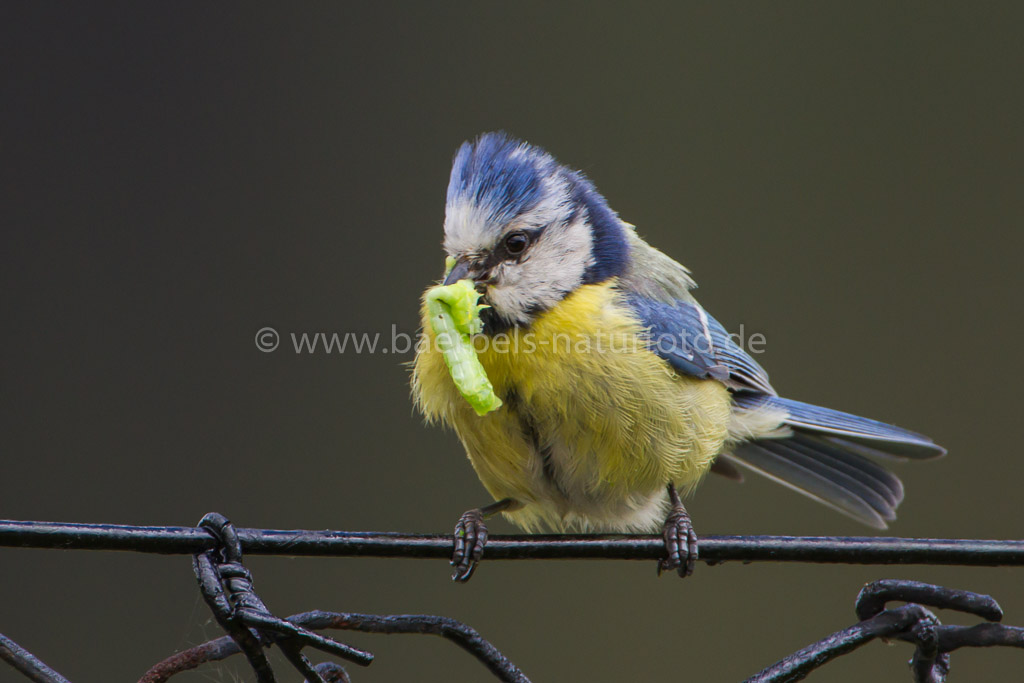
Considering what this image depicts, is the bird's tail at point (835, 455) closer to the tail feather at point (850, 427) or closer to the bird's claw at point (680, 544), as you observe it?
the tail feather at point (850, 427)

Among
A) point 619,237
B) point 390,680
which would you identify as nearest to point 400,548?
point 619,237

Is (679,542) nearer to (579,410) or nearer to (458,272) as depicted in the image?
(579,410)

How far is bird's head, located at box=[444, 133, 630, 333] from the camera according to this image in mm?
1282

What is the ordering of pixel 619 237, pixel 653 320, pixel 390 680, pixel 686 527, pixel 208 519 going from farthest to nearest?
pixel 390 680
pixel 619 237
pixel 653 320
pixel 686 527
pixel 208 519

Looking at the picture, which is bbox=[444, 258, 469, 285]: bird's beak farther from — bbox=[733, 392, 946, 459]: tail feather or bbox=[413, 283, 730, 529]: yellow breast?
bbox=[733, 392, 946, 459]: tail feather

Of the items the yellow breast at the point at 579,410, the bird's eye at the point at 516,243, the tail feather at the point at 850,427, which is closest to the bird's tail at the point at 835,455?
the tail feather at the point at 850,427

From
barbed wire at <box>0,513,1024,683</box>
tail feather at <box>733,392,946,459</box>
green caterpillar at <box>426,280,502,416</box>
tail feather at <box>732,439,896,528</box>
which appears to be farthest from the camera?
tail feather at <box>732,439,896,528</box>

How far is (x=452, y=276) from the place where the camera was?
1276mm

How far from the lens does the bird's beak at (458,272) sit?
50.1 inches

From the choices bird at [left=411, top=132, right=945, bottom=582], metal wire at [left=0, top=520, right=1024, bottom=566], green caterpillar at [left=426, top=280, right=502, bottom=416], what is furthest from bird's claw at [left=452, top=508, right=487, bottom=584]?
metal wire at [left=0, top=520, right=1024, bottom=566]

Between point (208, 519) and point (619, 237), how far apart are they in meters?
0.93

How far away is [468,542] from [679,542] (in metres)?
0.26

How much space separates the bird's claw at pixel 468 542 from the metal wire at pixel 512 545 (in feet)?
1.01

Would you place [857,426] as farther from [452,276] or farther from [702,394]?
[452,276]
